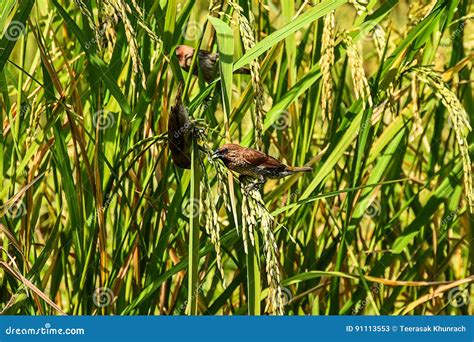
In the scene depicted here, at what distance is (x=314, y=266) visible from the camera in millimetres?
Result: 1976

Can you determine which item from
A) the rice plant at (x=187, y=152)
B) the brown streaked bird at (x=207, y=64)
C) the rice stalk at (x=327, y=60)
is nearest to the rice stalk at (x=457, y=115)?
the rice plant at (x=187, y=152)

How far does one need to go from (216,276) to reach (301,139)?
19.6 inches

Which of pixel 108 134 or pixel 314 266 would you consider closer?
pixel 108 134

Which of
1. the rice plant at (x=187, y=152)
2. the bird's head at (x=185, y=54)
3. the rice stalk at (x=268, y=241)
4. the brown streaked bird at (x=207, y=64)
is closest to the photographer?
the rice stalk at (x=268, y=241)

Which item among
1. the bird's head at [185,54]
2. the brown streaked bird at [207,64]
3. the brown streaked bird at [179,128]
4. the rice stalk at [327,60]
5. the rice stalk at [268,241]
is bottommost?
the rice stalk at [268,241]

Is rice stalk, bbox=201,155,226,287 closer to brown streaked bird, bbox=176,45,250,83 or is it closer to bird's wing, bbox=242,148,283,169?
bird's wing, bbox=242,148,283,169

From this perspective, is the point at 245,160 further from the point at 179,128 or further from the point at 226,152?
the point at 179,128

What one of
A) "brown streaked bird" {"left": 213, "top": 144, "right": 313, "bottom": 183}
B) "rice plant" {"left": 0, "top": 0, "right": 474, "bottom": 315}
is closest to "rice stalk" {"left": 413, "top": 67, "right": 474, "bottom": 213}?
"rice plant" {"left": 0, "top": 0, "right": 474, "bottom": 315}

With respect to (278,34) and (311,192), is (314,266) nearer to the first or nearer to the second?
(311,192)

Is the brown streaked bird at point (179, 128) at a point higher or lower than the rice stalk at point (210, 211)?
higher

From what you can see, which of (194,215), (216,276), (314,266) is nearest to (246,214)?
(194,215)

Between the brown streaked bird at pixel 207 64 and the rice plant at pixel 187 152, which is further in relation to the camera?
the brown streaked bird at pixel 207 64

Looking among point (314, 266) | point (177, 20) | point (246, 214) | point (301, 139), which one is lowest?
point (246, 214)

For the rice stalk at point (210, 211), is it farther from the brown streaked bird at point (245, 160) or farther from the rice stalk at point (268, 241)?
the brown streaked bird at point (245, 160)
